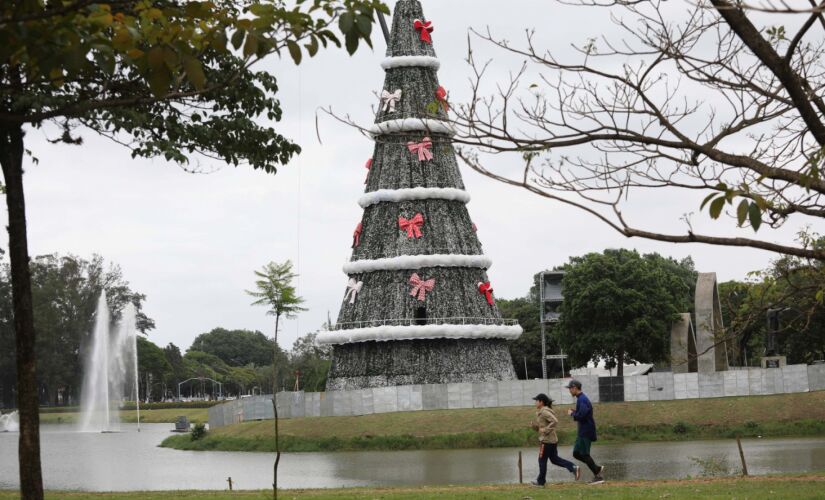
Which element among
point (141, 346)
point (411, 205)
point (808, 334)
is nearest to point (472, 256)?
point (411, 205)

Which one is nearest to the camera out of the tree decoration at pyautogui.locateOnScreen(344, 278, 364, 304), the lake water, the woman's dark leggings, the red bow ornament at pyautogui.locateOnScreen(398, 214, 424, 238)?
the woman's dark leggings

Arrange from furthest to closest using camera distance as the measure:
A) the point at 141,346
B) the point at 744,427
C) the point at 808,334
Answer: the point at 141,346 → the point at 808,334 → the point at 744,427

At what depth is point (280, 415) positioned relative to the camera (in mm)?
46406

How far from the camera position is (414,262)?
46938mm

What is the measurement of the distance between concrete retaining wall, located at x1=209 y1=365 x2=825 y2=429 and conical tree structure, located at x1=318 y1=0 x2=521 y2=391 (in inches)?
116

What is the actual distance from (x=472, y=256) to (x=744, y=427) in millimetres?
15442

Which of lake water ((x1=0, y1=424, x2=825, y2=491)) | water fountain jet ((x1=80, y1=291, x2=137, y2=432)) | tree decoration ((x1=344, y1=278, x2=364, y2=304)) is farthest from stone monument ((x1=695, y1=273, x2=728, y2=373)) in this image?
water fountain jet ((x1=80, y1=291, x2=137, y2=432))

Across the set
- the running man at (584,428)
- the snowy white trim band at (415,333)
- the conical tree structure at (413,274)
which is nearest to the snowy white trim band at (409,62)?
the conical tree structure at (413,274)

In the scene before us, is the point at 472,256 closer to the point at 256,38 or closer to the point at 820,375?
the point at 820,375

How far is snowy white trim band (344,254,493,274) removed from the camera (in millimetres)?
46969

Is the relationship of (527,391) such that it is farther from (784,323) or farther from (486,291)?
(784,323)

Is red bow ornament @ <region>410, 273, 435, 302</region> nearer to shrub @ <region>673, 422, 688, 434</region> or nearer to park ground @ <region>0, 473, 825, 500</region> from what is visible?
shrub @ <region>673, 422, 688, 434</region>

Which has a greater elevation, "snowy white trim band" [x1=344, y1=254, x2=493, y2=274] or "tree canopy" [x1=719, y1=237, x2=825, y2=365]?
"snowy white trim band" [x1=344, y1=254, x2=493, y2=274]

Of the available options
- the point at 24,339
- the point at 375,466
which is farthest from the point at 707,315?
the point at 24,339
